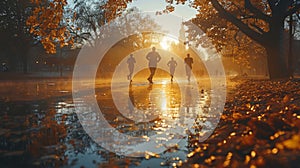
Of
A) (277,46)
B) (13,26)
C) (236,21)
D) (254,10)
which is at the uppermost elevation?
(13,26)

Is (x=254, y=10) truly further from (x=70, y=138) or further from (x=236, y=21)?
(x=70, y=138)

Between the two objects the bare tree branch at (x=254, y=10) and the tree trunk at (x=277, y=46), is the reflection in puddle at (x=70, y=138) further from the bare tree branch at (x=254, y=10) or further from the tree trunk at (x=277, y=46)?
the tree trunk at (x=277, y=46)

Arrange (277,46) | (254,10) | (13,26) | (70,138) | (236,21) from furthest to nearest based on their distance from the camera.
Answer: (13,26)
(277,46)
(254,10)
(236,21)
(70,138)

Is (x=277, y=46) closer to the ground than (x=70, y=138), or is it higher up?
higher up

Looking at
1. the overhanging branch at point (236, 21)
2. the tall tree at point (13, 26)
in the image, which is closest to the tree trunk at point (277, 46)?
the overhanging branch at point (236, 21)

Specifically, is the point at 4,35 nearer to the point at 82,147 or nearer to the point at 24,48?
the point at 24,48

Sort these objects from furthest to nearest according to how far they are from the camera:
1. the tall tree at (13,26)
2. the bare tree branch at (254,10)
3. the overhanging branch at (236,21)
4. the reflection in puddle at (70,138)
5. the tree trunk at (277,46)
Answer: the tall tree at (13,26) → the tree trunk at (277,46) → the bare tree branch at (254,10) → the overhanging branch at (236,21) → the reflection in puddle at (70,138)

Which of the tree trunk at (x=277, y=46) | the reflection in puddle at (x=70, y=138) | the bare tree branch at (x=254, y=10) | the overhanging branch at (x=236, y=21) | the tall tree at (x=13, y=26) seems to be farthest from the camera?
the tall tree at (x=13, y=26)

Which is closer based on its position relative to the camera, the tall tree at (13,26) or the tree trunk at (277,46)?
the tree trunk at (277,46)

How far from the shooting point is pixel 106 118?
571 centimetres

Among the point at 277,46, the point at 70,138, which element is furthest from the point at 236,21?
the point at 70,138

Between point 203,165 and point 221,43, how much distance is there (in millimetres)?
20389

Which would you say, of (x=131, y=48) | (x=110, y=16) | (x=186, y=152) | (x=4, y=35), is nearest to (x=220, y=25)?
(x=110, y=16)

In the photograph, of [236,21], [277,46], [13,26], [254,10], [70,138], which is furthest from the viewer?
[13,26]
